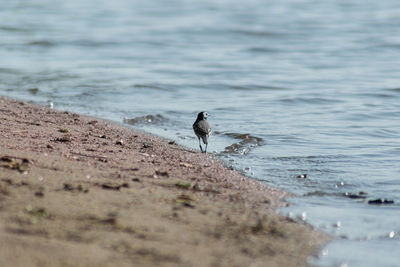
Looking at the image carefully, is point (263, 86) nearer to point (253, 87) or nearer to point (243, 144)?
point (253, 87)

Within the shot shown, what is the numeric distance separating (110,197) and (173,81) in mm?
9698

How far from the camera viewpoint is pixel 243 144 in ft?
32.2

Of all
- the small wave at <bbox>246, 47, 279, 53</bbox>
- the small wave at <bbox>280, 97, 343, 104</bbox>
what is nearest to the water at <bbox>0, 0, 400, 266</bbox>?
the small wave at <bbox>280, 97, 343, 104</bbox>

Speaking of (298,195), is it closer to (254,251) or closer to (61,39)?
(254,251)

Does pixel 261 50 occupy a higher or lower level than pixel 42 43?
lower

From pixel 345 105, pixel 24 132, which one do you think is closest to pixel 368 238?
pixel 24 132

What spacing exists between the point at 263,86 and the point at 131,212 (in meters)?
9.84

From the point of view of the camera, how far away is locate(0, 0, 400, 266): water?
7.37 m

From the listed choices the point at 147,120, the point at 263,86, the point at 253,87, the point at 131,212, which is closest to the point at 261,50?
the point at 263,86

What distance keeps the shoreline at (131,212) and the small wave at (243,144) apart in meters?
1.41

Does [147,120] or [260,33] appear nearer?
[147,120]

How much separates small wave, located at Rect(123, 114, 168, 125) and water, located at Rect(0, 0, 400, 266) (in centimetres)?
4

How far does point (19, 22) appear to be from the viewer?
85.3 ft

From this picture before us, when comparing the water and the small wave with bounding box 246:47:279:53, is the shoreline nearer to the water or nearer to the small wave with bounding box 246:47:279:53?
the water
